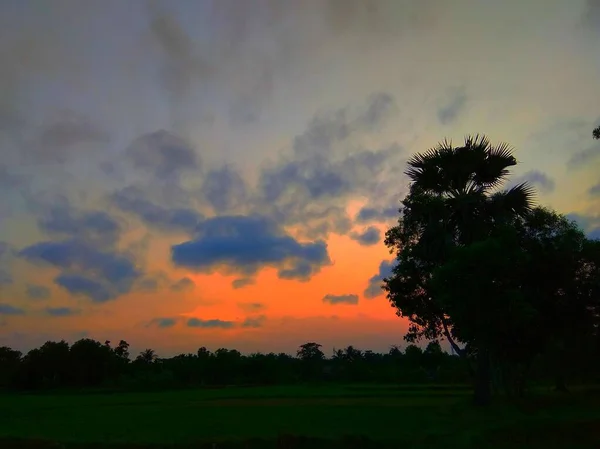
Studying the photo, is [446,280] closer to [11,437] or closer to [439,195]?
[439,195]

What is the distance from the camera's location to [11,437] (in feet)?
65.9

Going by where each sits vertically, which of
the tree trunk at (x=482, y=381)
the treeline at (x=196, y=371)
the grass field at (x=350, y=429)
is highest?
the treeline at (x=196, y=371)

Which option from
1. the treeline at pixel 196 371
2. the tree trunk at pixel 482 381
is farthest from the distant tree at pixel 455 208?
the treeline at pixel 196 371

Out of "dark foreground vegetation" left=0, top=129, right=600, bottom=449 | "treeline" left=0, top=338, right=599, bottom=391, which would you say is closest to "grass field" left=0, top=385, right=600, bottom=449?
"dark foreground vegetation" left=0, top=129, right=600, bottom=449

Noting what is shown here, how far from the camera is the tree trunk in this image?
94.2 ft

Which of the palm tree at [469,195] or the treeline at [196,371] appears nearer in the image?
the palm tree at [469,195]

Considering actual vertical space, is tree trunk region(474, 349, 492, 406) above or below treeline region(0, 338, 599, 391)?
below

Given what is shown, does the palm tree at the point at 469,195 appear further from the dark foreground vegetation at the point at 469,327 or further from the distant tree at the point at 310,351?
the distant tree at the point at 310,351

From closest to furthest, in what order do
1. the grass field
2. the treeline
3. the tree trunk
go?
the grass field
the tree trunk
the treeline

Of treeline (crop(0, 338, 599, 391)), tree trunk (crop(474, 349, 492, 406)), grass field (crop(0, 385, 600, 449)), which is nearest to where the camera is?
grass field (crop(0, 385, 600, 449))

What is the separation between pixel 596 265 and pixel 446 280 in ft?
34.6

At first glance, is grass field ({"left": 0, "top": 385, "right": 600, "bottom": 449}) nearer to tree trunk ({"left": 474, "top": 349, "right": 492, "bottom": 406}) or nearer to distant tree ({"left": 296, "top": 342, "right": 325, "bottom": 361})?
tree trunk ({"left": 474, "top": 349, "right": 492, "bottom": 406})

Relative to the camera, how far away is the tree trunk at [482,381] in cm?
2870

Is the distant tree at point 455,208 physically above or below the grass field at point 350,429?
above
